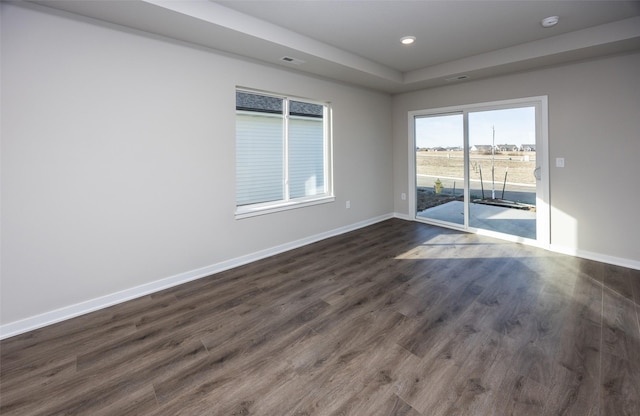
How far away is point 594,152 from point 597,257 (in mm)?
1261

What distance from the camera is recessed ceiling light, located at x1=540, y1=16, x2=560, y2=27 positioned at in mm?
2963

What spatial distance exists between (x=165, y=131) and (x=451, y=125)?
4.28m

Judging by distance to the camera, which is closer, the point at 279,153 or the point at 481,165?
the point at 279,153

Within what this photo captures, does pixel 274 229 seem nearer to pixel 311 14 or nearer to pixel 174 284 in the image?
pixel 174 284

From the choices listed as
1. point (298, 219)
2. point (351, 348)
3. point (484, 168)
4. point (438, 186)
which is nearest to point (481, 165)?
point (484, 168)

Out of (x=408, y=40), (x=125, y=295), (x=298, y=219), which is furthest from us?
(x=298, y=219)

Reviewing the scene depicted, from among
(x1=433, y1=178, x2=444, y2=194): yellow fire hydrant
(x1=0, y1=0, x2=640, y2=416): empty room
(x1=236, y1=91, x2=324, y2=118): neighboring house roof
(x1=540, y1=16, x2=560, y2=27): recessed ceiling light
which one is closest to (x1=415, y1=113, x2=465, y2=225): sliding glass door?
(x1=433, y1=178, x2=444, y2=194): yellow fire hydrant

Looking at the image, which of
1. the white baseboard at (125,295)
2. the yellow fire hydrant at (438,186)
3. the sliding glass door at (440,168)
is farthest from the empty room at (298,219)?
the yellow fire hydrant at (438,186)

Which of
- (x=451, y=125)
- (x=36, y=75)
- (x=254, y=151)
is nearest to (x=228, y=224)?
(x=254, y=151)

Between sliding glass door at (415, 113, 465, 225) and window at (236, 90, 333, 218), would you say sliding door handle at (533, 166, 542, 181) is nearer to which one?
sliding glass door at (415, 113, 465, 225)

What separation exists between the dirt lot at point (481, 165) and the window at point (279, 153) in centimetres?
194

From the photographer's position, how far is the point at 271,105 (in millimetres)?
3975

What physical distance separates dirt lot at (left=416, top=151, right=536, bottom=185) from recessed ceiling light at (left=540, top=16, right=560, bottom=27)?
1646 millimetres

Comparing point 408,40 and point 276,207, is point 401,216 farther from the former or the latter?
point 408,40
